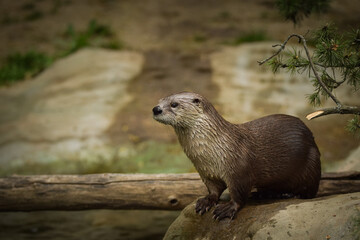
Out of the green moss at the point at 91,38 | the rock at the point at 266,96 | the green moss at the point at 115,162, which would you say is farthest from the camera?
the green moss at the point at 91,38

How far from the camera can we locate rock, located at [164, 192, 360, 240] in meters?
2.53

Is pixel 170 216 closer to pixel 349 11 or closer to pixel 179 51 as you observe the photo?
pixel 179 51

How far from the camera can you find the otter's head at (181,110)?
2.94 m

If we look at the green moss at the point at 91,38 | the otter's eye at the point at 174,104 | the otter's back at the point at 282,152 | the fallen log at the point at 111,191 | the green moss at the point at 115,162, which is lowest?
the green moss at the point at 115,162

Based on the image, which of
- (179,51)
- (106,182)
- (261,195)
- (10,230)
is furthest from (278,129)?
(179,51)

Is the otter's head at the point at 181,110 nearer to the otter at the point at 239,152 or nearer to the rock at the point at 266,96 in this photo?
the otter at the point at 239,152

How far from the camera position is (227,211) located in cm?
306

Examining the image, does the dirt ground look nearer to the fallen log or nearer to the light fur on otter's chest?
the fallen log

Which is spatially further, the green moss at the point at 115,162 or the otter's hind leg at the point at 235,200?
the green moss at the point at 115,162

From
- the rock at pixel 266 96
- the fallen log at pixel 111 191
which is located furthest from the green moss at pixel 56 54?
the fallen log at pixel 111 191

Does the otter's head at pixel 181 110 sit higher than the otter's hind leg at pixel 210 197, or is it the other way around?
the otter's head at pixel 181 110

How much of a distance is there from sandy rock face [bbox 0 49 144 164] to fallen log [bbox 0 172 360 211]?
82.2 inches

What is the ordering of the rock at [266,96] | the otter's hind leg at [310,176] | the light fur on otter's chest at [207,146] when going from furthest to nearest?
the rock at [266,96], the otter's hind leg at [310,176], the light fur on otter's chest at [207,146]

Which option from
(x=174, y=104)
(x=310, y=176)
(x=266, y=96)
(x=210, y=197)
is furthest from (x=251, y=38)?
(x=174, y=104)
